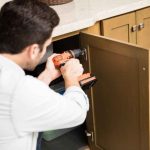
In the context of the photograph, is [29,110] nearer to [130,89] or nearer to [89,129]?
[130,89]

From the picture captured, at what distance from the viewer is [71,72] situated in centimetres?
106

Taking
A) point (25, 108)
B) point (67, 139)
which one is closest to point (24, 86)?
point (25, 108)

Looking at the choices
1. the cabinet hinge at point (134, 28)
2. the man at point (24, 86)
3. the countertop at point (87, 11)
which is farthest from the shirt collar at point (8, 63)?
the cabinet hinge at point (134, 28)

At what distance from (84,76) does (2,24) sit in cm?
42

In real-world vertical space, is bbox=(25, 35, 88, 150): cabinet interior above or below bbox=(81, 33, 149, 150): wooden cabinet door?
below

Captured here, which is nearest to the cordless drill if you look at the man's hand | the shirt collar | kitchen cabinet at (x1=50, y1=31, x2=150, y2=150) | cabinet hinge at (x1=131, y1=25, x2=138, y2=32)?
the man's hand

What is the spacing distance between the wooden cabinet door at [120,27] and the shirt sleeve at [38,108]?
0.61 metres

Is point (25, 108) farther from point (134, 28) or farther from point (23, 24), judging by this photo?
point (134, 28)

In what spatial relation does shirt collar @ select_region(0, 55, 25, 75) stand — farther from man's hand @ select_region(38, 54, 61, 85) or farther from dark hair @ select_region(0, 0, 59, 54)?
man's hand @ select_region(38, 54, 61, 85)

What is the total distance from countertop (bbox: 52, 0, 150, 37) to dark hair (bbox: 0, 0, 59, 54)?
1.17 feet

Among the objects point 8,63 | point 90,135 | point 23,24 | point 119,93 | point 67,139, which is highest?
point 23,24

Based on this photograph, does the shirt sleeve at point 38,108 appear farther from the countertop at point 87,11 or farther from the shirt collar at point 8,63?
the countertop at point 87,11

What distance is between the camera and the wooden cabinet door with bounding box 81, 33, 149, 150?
3.94 ft

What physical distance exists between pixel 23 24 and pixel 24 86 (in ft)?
0.53
